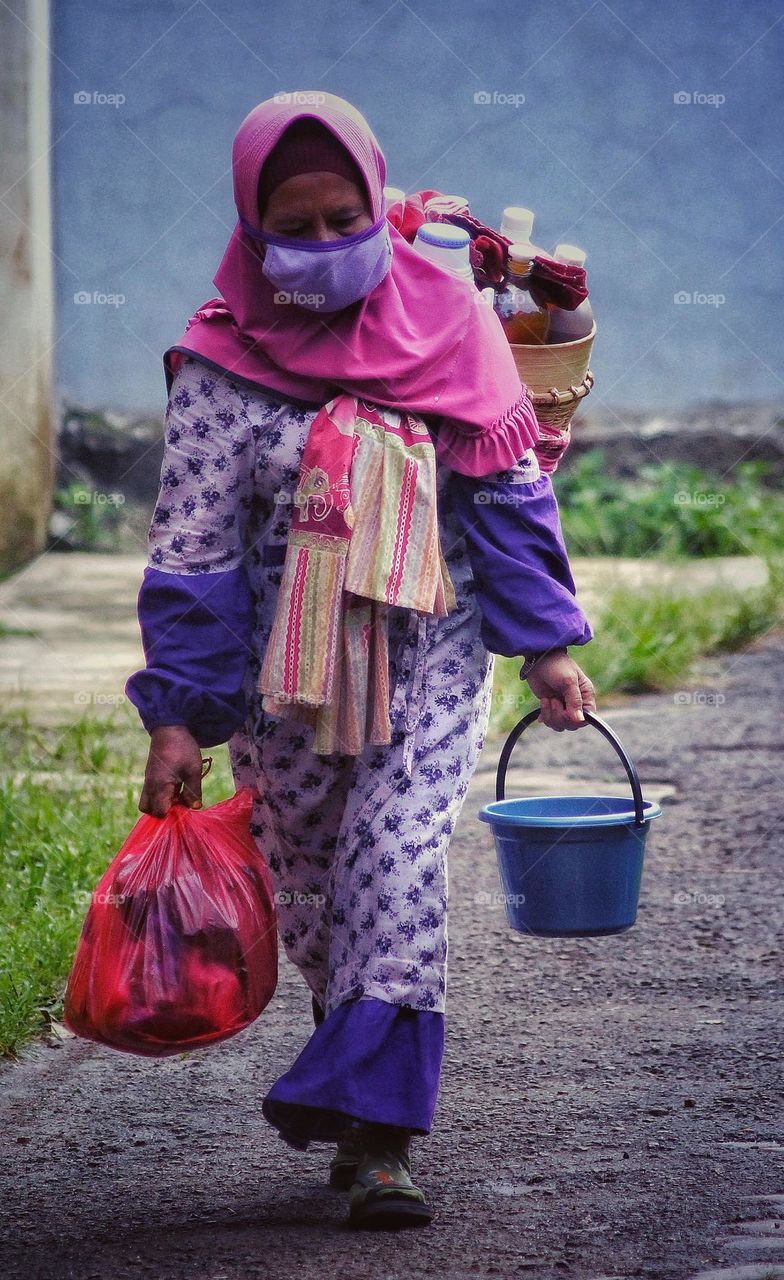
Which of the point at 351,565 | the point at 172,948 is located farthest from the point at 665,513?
the point at 172,948

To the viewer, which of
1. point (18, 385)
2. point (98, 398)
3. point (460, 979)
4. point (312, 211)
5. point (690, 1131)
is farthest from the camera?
point (98, 398)

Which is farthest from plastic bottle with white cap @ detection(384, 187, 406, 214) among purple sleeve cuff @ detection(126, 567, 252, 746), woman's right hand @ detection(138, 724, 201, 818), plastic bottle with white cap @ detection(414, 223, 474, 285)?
woman's right hand @ detection(138, 724, 201, 818)

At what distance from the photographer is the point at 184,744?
2568 mm

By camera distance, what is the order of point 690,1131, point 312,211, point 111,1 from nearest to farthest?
1. point 312,211
2. point 690,1131
3. point 111,1

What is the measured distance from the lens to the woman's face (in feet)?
8.13

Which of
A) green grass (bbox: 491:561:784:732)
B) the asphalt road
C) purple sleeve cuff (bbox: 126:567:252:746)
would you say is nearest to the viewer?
the asphalt road

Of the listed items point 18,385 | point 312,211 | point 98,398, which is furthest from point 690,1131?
point 98,398

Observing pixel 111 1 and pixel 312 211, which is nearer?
pixel 312 211

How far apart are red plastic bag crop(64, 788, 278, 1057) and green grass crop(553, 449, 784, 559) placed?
19.2ft

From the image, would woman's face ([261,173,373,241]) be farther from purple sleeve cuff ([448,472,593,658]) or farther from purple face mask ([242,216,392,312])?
purple sleeve cuff ([448,472,593,658])

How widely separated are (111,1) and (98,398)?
1.87 m

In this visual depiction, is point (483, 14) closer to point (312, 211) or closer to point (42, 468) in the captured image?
point (42, 468)

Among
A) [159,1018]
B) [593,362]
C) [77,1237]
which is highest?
[593,362]

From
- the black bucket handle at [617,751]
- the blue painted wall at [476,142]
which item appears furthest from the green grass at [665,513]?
the black bucket handle at [617,751]
